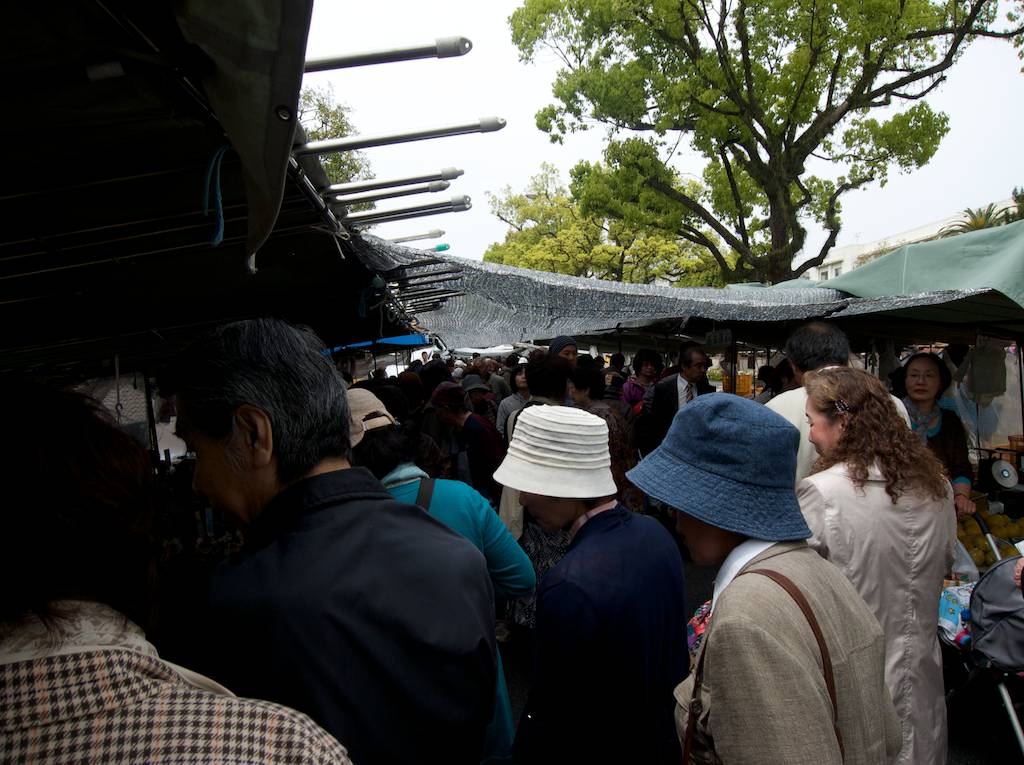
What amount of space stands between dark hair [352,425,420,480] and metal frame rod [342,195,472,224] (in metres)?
0.87

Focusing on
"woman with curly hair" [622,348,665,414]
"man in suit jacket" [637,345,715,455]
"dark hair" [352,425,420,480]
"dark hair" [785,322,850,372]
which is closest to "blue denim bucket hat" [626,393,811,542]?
"dark hair" [352,425,420,480]

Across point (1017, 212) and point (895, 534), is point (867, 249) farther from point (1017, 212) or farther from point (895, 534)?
point (895, 534)

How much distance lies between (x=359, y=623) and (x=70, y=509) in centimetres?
49

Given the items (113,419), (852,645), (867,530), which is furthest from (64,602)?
(867,530)

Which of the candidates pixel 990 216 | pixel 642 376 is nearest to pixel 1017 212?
pixel 990 216

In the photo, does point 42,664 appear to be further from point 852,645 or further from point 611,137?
point 611,137

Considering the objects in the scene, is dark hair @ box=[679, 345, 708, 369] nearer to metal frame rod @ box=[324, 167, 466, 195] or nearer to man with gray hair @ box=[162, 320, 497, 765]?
metal frame rod @ box=[324, 167, 466, 195]

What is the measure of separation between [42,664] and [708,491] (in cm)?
125

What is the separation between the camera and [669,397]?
6.89 meters

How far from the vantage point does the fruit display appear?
16.3 ft

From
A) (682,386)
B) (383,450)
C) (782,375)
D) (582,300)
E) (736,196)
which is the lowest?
(682,386)

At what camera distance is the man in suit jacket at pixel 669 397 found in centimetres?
681

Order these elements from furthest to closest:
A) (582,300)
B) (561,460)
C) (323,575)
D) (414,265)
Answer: (582,300)
(414,265)
(561,460)
(323,575)

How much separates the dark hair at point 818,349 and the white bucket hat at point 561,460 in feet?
6.03
